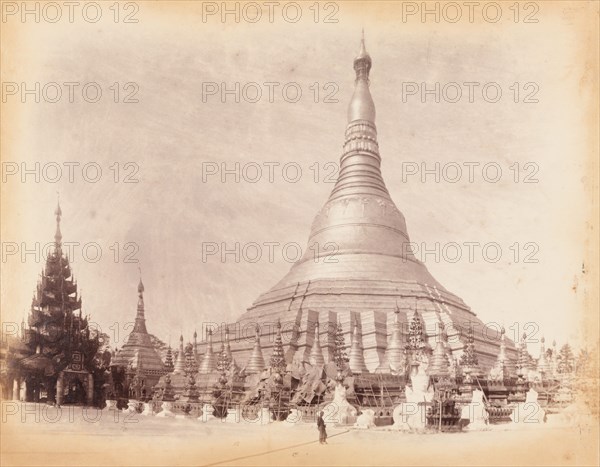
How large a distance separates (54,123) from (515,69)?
8044mm

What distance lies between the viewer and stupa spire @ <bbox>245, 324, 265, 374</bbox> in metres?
13.4

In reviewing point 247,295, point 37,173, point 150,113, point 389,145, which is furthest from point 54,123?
point 389,145

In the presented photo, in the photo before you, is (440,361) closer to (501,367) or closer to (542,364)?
(501,367)

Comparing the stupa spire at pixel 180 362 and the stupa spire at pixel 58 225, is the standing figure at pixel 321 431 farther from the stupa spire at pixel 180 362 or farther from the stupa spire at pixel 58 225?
the stupa spire at pixel 180 362

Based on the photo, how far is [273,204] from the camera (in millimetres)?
11289

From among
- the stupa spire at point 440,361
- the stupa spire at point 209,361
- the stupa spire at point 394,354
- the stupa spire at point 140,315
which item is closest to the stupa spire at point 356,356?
the stupa spire at point 394,354

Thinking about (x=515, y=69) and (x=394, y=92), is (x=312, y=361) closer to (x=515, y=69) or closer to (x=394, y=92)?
(x=394, y=92)

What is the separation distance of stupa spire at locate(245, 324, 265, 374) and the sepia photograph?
30.5 inches

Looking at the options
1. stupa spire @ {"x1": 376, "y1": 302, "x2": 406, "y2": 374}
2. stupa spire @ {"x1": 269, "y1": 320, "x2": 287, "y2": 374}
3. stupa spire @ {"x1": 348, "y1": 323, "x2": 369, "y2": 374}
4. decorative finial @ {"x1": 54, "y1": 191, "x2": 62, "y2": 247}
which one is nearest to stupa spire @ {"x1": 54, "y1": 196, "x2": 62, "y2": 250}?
decorative finial @ {"x1": 54, "y1": 191, "x2": 62, "y2": 247}

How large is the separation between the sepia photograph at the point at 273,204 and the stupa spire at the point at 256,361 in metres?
0.77

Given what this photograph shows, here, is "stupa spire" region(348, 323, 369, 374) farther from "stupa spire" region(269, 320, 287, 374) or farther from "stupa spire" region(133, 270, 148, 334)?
"stupa spire" region(133, 270, 148, 334)

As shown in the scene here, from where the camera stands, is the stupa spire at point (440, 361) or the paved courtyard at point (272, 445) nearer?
the paved courtyard at point (272, 445)

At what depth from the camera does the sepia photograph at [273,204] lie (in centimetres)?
898

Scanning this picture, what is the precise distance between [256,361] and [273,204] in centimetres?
435
